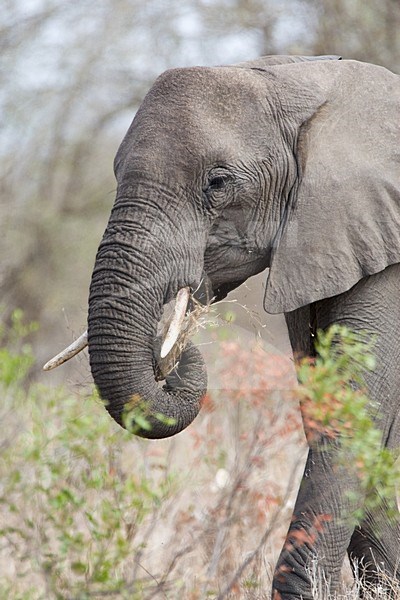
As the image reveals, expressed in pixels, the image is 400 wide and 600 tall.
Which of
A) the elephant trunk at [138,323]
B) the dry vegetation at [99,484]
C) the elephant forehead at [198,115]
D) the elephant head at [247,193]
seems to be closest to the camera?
the dry vegetation at [99,484]

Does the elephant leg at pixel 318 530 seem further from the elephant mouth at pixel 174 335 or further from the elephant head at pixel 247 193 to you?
the elephant mouth at pixel 174 335

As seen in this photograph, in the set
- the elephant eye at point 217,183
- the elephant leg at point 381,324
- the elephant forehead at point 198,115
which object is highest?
the elephant forehead at point 198,115

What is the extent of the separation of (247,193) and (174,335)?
2.00 ft

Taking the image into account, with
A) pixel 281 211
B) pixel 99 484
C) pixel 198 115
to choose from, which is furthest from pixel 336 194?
pixel 99 484

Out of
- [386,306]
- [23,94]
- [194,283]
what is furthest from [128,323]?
[23,94]

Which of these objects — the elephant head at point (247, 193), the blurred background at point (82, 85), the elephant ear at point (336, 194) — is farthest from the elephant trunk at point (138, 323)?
the blurred background at point (82, 85)

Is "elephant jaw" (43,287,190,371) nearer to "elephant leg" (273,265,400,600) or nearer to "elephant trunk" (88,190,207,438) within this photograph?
"elephant trunk" (88,190,207,438)

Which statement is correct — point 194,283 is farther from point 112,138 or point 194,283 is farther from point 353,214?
point 112,138

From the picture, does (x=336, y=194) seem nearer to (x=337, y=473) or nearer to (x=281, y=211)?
(x=281, y=211)

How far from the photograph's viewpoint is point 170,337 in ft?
11.9

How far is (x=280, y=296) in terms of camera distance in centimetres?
400

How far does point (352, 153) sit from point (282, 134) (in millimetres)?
224

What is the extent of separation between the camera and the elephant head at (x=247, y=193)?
373 centimetres

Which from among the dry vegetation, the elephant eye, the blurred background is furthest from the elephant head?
the blurred background
